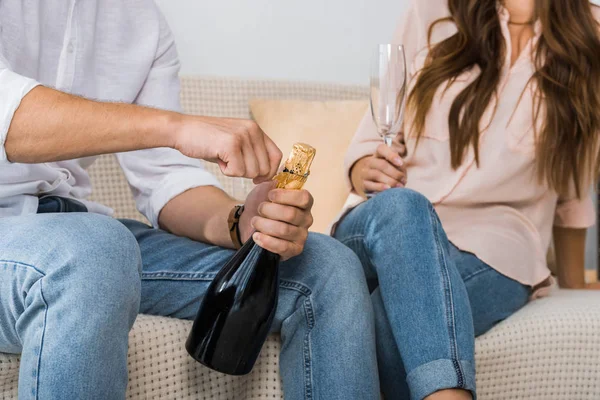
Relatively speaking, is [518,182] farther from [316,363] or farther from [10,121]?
[10,121]

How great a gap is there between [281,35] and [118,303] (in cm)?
163

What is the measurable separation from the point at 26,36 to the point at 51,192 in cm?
24

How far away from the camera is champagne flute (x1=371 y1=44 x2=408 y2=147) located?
1365 millimetres

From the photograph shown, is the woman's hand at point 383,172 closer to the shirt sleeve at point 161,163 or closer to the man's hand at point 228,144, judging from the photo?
the shirt sleeve at point 161,163

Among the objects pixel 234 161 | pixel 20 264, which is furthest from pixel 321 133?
pixel 20 264

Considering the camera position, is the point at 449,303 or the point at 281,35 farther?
the point at 281,35

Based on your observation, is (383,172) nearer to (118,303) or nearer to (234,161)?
(234,161)

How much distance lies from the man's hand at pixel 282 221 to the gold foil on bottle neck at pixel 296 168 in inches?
0.5

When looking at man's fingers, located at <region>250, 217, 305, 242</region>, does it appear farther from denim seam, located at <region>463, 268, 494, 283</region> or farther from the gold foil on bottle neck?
denim seam, located at <region>463, 268, 494, 283</region>

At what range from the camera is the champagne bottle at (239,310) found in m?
1.05

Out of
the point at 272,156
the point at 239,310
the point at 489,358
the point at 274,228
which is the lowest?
the point at 489,358

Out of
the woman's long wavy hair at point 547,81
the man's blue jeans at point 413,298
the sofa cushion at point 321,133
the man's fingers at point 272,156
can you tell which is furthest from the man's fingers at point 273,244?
the sofa cushion at point 321,133

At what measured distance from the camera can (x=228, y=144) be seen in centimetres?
91

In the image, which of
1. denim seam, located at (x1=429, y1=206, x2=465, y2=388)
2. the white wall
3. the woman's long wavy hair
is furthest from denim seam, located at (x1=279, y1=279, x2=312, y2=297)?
the white wall
